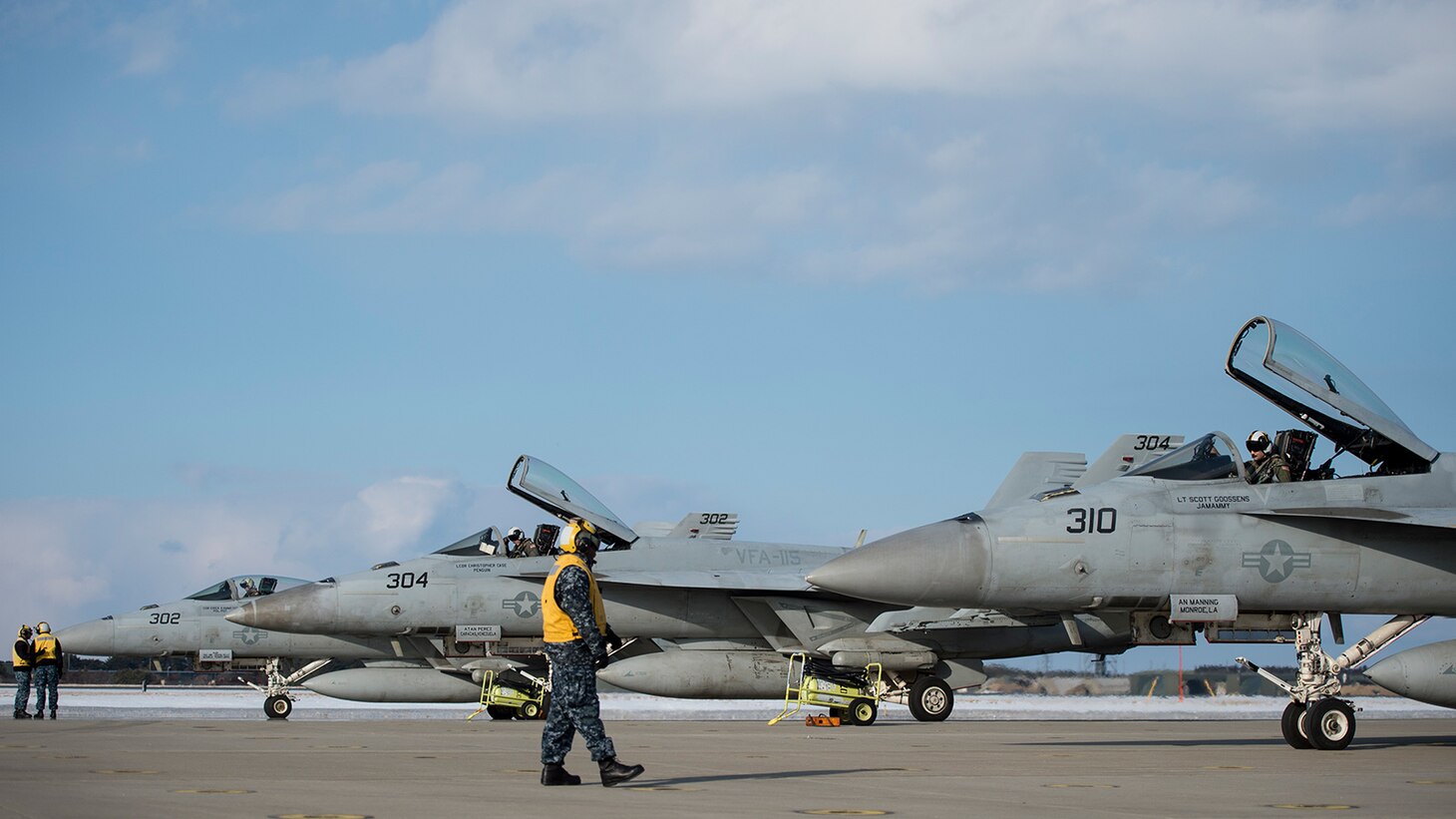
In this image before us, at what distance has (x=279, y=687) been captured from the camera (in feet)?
75.8

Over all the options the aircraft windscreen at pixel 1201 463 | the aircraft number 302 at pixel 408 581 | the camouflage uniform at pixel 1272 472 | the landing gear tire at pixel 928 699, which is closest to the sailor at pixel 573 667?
the aircraft windscreen at pixel 1201 463

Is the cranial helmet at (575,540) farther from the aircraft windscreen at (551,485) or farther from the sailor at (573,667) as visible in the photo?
the aircraft windscreen at (551,485)

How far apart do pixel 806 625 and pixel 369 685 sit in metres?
6.74

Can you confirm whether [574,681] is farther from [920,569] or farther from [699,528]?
[699,528]

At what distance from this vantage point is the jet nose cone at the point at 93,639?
2481 centimetres

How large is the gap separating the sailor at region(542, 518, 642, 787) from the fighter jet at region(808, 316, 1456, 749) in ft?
11.0

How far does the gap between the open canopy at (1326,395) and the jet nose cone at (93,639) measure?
778 inches

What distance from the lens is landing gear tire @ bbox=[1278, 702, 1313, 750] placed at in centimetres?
1153

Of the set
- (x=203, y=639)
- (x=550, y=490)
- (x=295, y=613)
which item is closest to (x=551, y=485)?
(x=550, y=490)

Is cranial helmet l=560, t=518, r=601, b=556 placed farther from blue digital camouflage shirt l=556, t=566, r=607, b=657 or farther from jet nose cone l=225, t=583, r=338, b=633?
jet nose cone l=225, t=583, r=338, b=633

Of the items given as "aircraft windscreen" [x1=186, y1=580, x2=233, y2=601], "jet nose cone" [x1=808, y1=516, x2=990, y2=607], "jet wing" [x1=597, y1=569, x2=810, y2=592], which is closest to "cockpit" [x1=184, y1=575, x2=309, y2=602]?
"aircraft windscreen" [x1=186, y1=580, x2=233, y2=601]

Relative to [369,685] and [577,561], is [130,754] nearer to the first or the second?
[577,561]

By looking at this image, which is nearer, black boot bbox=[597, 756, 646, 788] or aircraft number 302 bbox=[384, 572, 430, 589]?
black boot bbox=[597, 756, 646, 788]

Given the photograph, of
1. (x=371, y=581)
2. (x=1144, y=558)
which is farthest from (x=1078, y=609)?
(x=371, y=581)
